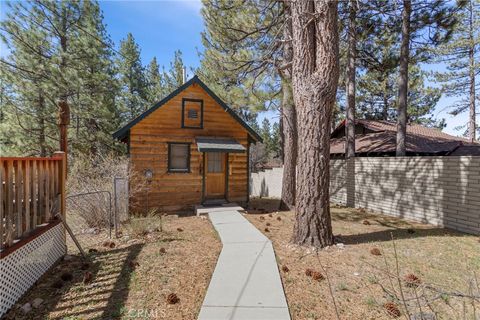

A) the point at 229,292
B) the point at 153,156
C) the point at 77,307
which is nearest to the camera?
the point at 77,307

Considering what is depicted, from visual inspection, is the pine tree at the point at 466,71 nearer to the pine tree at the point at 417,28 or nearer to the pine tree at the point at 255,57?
the pine tree at the point at 417,28

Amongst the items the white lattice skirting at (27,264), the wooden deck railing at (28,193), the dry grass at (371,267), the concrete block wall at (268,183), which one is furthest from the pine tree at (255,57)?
the white lattice skirting at (27,264)

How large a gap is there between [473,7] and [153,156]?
892 inches

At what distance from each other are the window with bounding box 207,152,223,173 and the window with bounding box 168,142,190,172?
832 millimetres

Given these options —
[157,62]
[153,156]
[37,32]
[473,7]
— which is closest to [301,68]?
[153,156]

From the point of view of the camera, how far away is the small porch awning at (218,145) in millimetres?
9359

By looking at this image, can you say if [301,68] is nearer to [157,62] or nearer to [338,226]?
[338,226]

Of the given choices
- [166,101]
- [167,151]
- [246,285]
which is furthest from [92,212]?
[246,285]

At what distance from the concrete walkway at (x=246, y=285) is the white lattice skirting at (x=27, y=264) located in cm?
235

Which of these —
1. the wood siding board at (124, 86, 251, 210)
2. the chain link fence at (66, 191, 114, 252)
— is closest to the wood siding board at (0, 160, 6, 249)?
the chain link fence at (66, 191, 114, 252)

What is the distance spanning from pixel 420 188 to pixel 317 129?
4.84 m

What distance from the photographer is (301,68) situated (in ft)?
18.5

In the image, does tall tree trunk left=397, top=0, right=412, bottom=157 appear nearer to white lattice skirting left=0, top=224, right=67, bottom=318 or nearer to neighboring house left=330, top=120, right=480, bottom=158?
neighboring house left=330, top=120, right=480, bottom=158

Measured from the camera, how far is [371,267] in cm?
455
